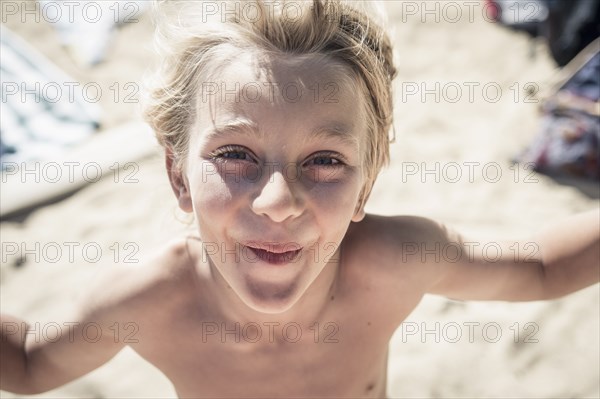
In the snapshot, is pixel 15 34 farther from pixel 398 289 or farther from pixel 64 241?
pixel 398 289

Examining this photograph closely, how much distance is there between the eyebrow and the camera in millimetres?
1345

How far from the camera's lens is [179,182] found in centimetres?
167

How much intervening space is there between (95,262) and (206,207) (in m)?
1.61

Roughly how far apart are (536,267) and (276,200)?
827 millimetres

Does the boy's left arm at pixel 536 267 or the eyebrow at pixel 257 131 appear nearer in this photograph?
the eyebrow at pixel 257 131

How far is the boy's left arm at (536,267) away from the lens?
165 centimetres

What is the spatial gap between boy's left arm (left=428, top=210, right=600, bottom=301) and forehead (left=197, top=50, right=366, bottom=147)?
534 mm

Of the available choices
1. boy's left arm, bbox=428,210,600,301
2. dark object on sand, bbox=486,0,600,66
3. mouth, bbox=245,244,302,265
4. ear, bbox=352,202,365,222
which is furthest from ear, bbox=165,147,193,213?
dark object on sand, bbox=486,0,600,66

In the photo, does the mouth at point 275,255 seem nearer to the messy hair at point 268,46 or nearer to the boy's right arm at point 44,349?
the messy hair at point 268,46

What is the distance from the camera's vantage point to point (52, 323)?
1.72 metres

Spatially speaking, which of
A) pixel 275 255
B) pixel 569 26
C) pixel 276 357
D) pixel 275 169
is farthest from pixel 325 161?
pixel 569 26

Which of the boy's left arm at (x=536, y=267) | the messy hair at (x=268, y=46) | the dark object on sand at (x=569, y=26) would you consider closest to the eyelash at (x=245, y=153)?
the messy hair at (x=268, y=46)

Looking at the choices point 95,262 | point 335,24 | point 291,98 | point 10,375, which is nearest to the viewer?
point 291,98

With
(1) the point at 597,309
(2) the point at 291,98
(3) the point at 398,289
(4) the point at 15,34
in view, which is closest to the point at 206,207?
(2) the point at 291,98
